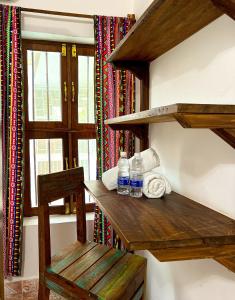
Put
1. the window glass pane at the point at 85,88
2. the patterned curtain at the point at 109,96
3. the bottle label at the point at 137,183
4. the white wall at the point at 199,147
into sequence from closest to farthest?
the white wall at the point at 199,147 → the bottle label at the point at 137,183 → the patterned curtain at the point at 109,96 → the window glass pane at the point at 85,88

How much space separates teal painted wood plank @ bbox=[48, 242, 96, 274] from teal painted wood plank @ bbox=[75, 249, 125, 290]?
113 mm

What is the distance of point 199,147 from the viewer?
3.61 feet

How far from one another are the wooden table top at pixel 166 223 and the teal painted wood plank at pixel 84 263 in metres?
0.34

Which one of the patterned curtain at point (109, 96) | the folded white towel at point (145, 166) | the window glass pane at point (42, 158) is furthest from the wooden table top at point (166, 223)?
the window glass pane at point (42, 158)

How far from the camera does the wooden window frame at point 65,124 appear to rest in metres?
1.92

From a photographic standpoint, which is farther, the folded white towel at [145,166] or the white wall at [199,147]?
the folded white towel at [145,166]

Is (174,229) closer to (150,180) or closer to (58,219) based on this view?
(150,180)

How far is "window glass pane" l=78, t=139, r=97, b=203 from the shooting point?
205cm

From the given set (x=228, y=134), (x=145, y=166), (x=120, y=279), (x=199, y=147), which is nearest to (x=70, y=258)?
(x=120, y=279)

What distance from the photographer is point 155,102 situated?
60.6 inches

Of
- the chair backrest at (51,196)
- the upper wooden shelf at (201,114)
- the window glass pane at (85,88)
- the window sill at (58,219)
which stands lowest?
the window sill at (58,219)

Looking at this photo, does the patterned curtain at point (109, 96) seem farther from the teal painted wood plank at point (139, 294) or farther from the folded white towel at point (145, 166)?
the teal painted wood plank at point (139, 294)

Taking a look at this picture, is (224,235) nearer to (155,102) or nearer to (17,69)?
(155,102)

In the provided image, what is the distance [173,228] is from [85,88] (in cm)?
144
